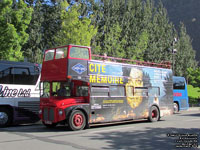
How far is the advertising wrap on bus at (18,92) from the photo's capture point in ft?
42.7

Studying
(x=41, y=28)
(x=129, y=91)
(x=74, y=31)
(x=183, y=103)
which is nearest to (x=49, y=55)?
(x=129, y=91)

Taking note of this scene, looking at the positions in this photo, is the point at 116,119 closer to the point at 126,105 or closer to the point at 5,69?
the point at 126,105

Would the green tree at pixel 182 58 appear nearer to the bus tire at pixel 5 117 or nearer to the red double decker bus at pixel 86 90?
the red double decker bus at pixel 86 90

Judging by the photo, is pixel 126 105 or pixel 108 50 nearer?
pixel 126 105

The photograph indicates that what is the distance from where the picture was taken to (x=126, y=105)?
538 inches

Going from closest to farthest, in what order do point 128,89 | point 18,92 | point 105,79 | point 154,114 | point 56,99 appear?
point 56,99, point 105,79, point 18,92, point 128,89, point 154,114

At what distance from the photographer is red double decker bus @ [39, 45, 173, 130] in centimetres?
1127

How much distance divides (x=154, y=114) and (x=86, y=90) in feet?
17.8

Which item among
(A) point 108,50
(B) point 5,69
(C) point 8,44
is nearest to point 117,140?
(B) point 5,69

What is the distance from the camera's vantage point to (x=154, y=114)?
50.5ft

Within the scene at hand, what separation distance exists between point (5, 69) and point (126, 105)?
6.52m

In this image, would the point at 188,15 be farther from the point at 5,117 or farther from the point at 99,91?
the point at 5,117

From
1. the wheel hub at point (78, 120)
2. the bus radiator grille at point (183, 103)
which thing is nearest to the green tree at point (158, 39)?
the bus radiator grille at point (183, 103)

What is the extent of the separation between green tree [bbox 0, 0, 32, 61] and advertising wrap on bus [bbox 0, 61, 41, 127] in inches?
208
